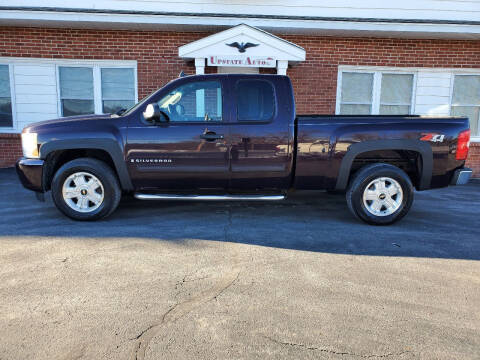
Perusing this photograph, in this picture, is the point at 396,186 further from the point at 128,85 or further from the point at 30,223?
the point at 128,85

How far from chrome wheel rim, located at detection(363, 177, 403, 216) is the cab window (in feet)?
7.20

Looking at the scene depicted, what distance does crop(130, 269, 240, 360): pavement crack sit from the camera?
7.39 feet

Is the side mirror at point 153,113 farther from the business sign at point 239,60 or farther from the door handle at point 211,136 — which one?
the business sign at point 239,60

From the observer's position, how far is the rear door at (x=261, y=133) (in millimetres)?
4691

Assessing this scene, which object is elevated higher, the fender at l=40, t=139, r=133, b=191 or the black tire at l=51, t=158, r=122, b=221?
the fender at l=40, t=139, r=133, b=191

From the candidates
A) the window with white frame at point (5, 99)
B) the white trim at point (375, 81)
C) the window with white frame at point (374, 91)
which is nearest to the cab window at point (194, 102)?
the white trim at point (375, 81)

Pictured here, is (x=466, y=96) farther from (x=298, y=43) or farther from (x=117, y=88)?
(x=117, y=88)

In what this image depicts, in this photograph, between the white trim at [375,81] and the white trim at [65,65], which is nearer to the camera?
the white trim at [65,65]

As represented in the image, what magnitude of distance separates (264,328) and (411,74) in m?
9.17

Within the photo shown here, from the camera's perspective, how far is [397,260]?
3637mm

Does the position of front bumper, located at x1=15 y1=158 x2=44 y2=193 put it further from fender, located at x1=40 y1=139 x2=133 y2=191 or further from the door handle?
the door handle

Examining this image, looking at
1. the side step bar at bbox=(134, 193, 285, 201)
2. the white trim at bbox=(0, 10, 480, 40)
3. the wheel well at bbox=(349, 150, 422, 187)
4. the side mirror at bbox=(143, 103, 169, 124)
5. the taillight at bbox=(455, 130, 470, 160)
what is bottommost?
the side step bar at bbox=(134, 193, 285, 201)

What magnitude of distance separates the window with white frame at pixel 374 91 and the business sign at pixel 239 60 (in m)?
2.58

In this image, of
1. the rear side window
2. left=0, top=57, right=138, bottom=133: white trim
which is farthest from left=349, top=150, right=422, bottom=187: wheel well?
left=0, top=57, right=138, bottom=133: white trim
